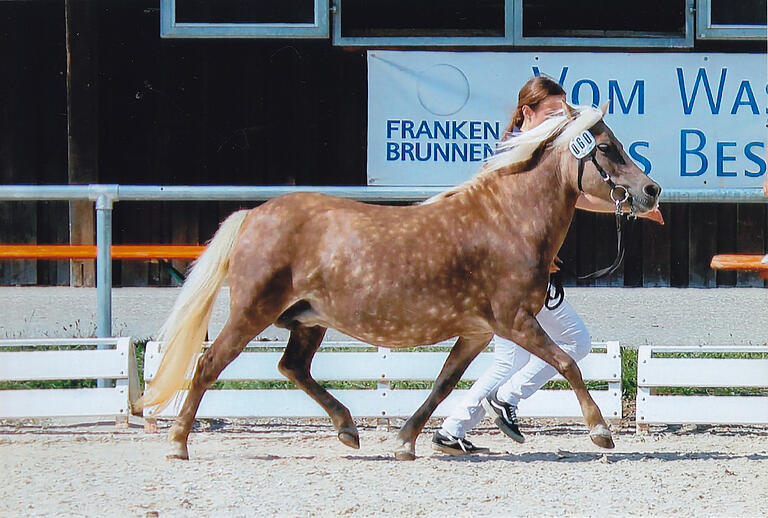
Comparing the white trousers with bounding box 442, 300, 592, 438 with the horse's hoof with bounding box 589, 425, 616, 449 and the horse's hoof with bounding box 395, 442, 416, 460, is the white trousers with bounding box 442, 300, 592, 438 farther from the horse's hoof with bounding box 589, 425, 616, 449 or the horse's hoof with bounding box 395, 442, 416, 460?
the horse's hoof with bounding box 589, 425, 616, 449

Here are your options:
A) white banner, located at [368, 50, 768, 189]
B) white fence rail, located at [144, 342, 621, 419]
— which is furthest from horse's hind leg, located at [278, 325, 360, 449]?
white banner, located at [368, 50, 768, 189]

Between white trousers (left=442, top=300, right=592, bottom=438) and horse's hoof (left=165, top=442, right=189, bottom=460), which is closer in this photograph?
horse's hoof (left=165, top=442, right=189, bottom=460)

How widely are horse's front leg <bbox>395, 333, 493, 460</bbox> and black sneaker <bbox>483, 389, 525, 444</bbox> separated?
250mm

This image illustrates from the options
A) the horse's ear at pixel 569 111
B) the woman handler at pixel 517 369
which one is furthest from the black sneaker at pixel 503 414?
the horse's ear at pixel 569 111

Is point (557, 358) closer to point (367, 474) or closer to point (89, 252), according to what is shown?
point (367, 474)

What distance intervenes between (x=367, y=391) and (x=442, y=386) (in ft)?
2.95

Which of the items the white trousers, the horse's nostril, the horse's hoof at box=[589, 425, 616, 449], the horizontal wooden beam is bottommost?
the horse's hoof at box=[589, 425, 616, 449]

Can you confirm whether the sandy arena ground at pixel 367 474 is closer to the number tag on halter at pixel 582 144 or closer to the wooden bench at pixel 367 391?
the wooden bench at pixel 367 391

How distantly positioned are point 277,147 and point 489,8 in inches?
88.7

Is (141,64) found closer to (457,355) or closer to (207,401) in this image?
(207,401)

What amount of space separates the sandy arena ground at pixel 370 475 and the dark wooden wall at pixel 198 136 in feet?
16.1

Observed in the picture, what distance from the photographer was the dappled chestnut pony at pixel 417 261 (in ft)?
16.8

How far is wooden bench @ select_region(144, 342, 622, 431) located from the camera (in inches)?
245

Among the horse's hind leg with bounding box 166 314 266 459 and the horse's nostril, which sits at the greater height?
the horse's nostril
